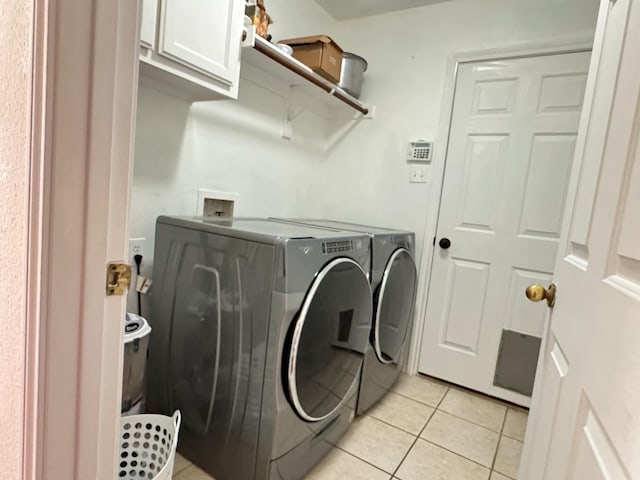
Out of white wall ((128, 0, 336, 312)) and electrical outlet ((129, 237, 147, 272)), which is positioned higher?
white wall ((128, 0, 336, 312))

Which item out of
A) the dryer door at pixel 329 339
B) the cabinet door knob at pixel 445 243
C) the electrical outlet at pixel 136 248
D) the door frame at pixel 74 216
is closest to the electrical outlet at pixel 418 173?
the cabinet door knob at pixel 445 243

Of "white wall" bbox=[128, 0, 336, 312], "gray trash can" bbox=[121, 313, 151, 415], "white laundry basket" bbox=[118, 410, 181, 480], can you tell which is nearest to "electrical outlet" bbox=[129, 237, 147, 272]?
"white wall" bbox=[128, 0, 336, 312]

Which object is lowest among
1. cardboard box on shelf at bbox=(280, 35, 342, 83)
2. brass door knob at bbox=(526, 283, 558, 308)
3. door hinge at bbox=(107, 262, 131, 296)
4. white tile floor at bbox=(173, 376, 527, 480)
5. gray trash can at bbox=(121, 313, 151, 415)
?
white tile floor at bbox=(173, 376, 527, 480)

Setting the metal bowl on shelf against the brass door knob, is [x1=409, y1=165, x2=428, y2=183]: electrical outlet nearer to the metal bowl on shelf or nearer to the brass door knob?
the metal bowl on shelf

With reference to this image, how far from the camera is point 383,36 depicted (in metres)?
2.39

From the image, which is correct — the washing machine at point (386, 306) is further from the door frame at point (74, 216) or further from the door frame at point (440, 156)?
the door frame at point (74, 216)

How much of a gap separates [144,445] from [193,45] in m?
1.40

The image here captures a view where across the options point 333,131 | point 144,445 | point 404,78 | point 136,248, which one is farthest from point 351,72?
point 144,445

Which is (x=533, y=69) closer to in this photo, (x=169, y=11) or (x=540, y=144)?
(x=540, y=144)

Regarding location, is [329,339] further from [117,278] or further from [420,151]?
[420,151]

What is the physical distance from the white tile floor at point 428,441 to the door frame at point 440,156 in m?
0.38

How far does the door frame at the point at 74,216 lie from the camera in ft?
1.52

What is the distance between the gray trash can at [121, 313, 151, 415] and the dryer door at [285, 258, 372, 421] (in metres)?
0.56

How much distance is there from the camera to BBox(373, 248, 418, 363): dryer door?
1.72 meters
